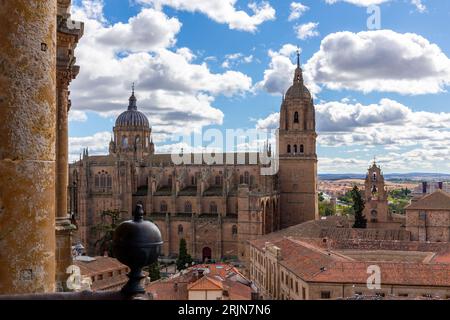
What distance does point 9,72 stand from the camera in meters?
3.80

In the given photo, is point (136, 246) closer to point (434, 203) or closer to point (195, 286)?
point (195, 286)

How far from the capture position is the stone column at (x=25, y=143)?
3.80 metres

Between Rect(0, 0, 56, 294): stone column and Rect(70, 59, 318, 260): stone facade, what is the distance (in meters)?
45.5

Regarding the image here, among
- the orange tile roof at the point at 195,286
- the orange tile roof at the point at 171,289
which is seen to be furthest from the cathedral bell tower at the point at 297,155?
the orange tile roof at the point at 171,289

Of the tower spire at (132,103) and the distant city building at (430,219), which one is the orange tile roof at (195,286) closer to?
the distant city building at (430,219)

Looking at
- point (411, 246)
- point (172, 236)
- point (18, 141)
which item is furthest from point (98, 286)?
point (18, 141)

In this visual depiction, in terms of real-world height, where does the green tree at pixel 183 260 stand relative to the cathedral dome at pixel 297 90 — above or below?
below

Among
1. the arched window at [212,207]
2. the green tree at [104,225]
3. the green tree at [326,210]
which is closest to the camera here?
the green tree at [104,225]

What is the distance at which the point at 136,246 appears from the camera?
2.71 metres

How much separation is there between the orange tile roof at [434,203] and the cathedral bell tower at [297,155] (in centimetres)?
1653

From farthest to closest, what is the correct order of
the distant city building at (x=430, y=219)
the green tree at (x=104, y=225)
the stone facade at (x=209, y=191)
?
the stone facade at (x=209, y=191) → the green tree at (x=104, y=225) → the distant city building at (x=430, y=219)

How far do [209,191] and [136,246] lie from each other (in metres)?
52.8
